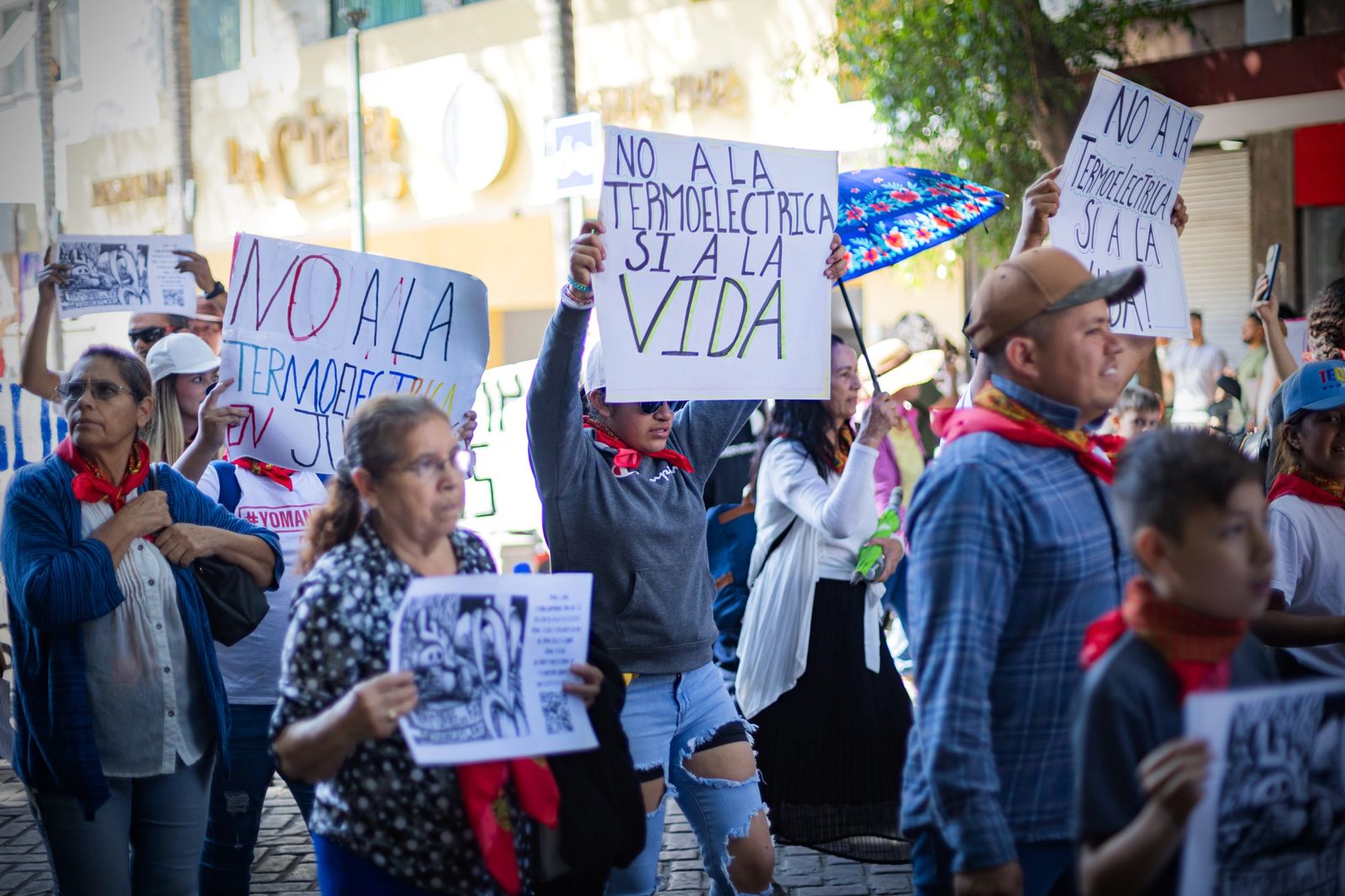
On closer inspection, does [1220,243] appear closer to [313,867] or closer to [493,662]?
[313,867]

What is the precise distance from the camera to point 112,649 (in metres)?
3.70

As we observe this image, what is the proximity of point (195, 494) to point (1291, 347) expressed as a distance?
5.06 meters

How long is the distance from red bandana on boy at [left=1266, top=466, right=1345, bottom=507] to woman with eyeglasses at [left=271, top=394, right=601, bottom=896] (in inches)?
87.6

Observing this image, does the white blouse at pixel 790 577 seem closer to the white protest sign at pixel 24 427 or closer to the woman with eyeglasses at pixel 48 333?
the woman with eyeglasses at pixel 48 333

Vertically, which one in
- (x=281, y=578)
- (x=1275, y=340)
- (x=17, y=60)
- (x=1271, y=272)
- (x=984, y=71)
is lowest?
(x=281, y=578)

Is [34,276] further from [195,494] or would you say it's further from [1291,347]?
[1291,347]

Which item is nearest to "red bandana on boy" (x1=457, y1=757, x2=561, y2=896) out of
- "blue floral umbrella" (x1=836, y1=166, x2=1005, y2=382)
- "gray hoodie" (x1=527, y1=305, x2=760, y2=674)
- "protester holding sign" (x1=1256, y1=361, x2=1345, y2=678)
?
"gray hoodie" (x1=527, y1=305, x2=760, y2=674)

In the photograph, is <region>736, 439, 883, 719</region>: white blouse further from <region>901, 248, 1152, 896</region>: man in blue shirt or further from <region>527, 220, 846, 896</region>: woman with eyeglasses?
<region>901, 248, 1152, 896</region>: man in blue shirt

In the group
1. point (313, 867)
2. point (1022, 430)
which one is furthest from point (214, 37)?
point (1022, 430)

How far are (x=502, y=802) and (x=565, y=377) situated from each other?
4.22ft

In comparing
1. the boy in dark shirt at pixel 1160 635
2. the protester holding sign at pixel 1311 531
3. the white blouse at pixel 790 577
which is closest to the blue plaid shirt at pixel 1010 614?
the boy in dark shirt at pixel 1160 635

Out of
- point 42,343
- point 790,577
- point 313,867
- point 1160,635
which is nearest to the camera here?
point 1160,635

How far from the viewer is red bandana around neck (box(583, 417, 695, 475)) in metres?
3.88

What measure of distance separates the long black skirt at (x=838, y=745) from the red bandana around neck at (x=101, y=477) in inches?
93.2
